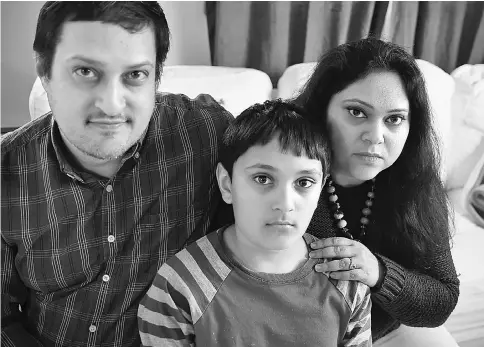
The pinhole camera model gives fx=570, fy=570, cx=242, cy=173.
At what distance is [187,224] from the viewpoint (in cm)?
125

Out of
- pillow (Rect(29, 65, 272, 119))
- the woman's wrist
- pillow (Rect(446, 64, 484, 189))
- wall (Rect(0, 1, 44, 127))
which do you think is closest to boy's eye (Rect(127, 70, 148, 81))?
the woman's wrist

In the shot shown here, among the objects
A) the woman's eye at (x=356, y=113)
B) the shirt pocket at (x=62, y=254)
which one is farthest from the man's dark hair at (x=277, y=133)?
the shirt pocket at (x=62, y=254)

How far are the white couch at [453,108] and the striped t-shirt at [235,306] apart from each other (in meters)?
0.74

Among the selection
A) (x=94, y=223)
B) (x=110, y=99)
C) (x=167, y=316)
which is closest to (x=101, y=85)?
(x=110, y=99)

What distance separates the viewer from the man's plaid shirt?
1.19 m

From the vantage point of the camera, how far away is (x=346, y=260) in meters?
1.12

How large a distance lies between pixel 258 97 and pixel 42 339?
1.10 metres

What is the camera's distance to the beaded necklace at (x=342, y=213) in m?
1.26

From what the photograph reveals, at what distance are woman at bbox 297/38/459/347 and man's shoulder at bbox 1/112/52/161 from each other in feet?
1.83

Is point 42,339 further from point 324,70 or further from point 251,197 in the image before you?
point 324,70

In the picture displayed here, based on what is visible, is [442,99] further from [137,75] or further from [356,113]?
[137,75]

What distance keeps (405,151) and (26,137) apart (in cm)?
83

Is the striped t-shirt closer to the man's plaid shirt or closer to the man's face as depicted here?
the man's plaid shirt

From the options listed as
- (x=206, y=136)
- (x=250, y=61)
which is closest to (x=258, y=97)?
(x=250, y=61)
